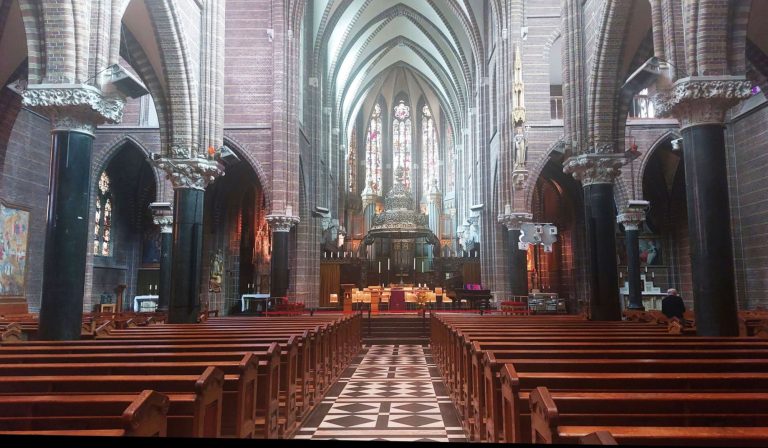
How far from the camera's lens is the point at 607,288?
12250mm

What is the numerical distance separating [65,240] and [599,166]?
10400 millimetres

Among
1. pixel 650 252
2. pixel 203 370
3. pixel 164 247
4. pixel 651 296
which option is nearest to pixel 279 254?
pixel 164 247

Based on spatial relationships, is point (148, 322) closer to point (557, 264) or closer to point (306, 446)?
point (306, 446)

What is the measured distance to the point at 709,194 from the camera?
8281 millimetres

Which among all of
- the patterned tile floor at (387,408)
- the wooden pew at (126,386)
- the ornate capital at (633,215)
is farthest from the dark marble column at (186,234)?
the ornate capital at (633,215)

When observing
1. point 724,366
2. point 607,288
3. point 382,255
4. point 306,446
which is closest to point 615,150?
point 607,288

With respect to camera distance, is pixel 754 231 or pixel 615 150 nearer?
pixel 615 150

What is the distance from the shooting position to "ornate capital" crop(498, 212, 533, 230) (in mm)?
21359

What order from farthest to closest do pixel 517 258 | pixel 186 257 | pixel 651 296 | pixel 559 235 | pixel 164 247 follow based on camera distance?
1. pixel 559 235
2. pixel 651 296
3. pixel 517 258
4. pixel 164 247
5. pixel 186 257

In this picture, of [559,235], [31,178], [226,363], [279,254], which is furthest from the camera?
[559,235]

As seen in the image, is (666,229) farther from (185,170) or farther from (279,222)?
(185,170)

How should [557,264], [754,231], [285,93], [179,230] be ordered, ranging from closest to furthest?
[179,230], [754,231], [285,93], [557,264]

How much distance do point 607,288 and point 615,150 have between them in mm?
3066

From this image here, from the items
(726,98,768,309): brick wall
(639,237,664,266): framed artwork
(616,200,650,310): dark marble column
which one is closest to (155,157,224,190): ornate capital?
(616,200,650,310): dark marble column
